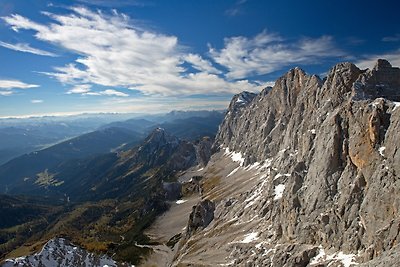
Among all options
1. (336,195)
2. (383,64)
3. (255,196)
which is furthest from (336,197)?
(255,196)

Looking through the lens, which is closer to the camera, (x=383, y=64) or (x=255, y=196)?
(x=383, y=64)

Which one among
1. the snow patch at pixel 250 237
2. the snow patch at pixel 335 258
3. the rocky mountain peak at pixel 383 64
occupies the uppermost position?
the rocky mountain peak at pixel 383 64

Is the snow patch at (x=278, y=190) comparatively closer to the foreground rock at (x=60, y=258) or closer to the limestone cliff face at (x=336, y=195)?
the limestone cliff face at (x=336, y=195)

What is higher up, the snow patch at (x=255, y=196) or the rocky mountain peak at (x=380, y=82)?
the rocky mountain peak at (x=380, y=82)

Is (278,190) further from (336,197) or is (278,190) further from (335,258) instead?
(335,258)

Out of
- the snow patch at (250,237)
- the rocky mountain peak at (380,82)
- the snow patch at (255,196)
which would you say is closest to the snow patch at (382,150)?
the rocky mountain peak at (380,82)

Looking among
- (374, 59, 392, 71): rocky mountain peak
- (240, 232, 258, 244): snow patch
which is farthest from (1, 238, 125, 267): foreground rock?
(374, 59, 392, 71): rocky mountain peak

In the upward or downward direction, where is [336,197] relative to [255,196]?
upward

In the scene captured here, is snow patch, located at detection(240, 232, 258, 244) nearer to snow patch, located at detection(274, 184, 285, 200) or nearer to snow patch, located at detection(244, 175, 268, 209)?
snow patch, located at detection(274, 184, 285, 200)

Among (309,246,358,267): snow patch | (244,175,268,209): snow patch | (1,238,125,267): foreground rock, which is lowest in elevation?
(1,238,125,267): foreground rock

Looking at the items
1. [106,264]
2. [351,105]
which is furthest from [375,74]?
[106,264]

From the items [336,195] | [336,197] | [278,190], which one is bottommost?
[278,190]

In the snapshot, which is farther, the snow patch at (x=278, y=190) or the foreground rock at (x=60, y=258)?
the snow patch at (x=278, y=190)

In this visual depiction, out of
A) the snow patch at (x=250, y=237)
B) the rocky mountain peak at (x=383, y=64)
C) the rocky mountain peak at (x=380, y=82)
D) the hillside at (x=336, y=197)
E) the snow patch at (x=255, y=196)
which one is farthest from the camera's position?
the snow patch at (x=255, y=196)
